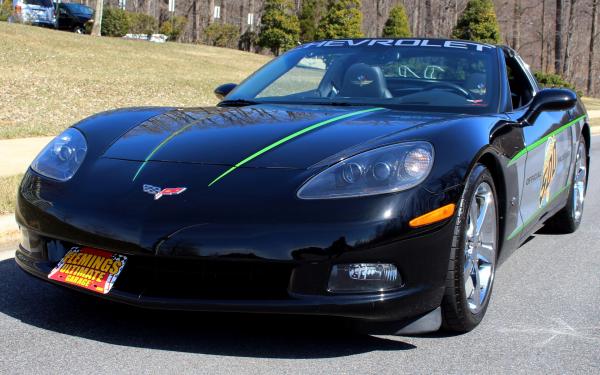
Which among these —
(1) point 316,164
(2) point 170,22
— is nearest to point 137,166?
(1) point 316,164

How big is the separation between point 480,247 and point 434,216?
0.75 metres

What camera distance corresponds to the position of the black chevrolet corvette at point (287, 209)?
3.36m

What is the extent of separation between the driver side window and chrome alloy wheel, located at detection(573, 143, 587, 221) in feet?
3.31

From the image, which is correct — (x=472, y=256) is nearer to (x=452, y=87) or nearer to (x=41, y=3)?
(x=452, y=87)

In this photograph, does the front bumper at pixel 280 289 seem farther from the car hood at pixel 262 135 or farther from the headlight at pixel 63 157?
the headlight at pixel 63 157

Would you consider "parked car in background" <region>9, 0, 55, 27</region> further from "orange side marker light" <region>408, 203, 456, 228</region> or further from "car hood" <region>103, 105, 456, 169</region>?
"orange side marker light" <region>408, 203, 456, 228</region>

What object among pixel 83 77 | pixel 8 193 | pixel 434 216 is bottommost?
pixel 8 193

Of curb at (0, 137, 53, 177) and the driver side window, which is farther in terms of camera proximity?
curb at (0, 137, 53, 177)

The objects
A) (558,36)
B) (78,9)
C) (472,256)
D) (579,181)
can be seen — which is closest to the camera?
(472,256)

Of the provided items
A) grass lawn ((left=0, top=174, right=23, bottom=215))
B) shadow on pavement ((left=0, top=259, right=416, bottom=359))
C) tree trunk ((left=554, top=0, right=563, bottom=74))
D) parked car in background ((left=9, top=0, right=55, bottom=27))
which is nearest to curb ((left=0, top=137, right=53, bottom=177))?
grass lawn ((left=0, top=174, right=23, bottom=215))

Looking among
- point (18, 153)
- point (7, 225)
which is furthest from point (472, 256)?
point (18, 153)

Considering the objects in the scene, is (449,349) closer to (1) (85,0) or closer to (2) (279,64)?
(2) (279,64)

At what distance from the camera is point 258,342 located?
3713 millimetres

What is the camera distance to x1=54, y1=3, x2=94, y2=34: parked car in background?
3650 centimetres
